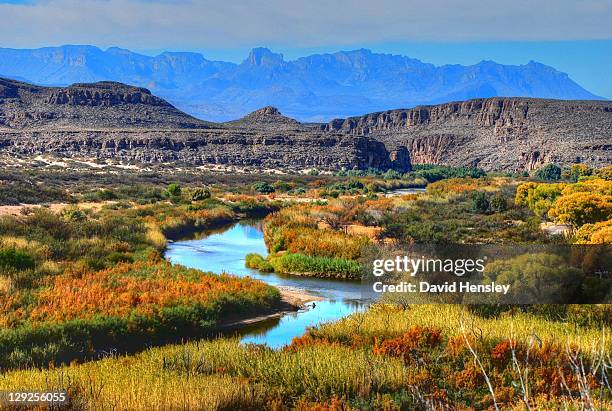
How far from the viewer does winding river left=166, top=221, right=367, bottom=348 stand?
17.0 meters

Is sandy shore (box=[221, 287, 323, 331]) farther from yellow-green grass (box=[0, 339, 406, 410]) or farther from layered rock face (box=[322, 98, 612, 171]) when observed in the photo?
layered rock face (box=[322, 98, 612, 171])

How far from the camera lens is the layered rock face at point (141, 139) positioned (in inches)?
3696

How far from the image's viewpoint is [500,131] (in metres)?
128

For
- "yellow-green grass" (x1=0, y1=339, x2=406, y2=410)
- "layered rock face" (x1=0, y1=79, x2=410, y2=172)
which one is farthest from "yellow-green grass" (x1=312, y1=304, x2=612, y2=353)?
"layered rock face" (x1=0, y1=79, x2=410, y2=172)

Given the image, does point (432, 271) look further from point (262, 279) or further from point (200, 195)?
point (200, 195)

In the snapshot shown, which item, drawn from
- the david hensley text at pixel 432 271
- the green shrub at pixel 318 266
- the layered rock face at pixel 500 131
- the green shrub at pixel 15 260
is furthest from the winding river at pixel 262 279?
the layered rock face at pixel 500 131

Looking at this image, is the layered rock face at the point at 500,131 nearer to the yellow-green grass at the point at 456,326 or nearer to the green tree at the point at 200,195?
the green tree at the point at 200,195

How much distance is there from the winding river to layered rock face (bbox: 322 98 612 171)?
73528mm

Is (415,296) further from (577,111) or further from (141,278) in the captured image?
(577,111)

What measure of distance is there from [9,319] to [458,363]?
9.02 m

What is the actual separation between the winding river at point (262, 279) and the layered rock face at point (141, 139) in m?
57.6

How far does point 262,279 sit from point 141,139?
7647cm

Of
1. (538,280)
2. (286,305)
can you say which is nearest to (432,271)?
(538,280)

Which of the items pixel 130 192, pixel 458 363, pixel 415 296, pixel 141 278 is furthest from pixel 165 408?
pixel 130 192
